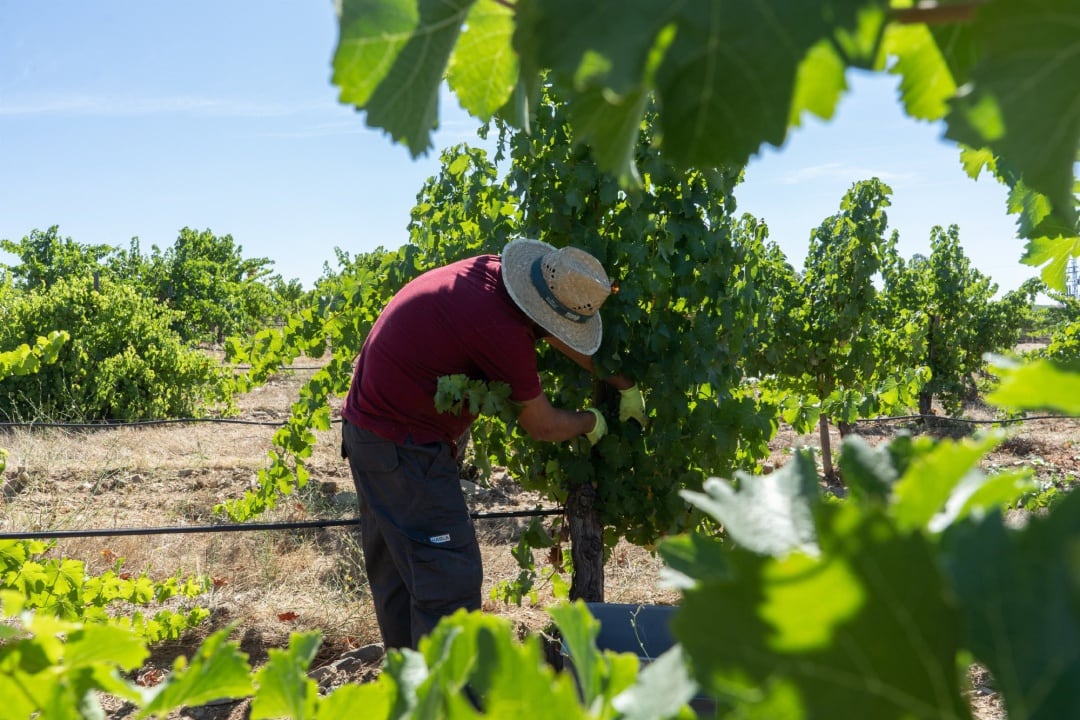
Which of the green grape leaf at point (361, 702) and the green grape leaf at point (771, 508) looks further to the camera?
the green grape leaf at point (361, 702)

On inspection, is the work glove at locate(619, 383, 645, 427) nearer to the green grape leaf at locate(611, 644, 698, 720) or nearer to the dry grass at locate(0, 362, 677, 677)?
the dry grass at locate(0, 362, 677, 677)

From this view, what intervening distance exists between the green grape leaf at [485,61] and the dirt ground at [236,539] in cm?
357

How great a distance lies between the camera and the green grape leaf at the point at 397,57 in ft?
1.86

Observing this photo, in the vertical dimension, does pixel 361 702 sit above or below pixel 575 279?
below

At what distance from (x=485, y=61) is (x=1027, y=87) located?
368mm

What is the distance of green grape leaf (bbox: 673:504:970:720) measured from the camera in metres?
0.32

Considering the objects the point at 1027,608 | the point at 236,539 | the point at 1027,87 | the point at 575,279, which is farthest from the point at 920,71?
the point at 236,539

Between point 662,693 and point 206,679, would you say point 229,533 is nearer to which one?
point 206,679

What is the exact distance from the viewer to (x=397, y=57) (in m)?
0.59

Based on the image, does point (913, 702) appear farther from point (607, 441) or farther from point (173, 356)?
point (173, 356)

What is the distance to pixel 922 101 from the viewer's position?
551mm

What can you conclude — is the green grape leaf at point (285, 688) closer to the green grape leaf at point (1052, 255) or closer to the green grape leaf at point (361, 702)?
the green grape leaf at point (361, 702)

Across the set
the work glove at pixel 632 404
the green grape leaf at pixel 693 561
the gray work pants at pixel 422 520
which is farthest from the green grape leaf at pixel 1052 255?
the gray work pants at pixel 422 520

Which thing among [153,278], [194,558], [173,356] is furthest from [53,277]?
[194,558]
